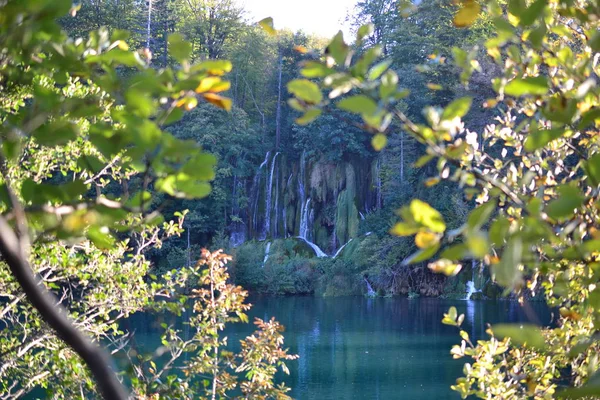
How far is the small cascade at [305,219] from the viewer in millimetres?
27234

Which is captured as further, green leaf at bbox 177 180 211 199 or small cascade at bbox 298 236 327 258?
small cascade at bbox 298 236 327 258

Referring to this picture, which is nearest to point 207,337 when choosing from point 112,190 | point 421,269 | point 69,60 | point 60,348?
point 60,348

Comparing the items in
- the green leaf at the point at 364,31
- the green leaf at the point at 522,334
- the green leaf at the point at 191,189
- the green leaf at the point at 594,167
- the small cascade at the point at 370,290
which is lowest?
the small cascade at the point at 370,290

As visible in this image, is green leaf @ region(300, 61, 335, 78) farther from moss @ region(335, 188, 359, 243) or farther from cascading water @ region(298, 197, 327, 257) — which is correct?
cascading water @ region(298, 197, 327, 257)

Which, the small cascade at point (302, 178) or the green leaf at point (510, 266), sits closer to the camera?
the green leaf at point (510, 266)

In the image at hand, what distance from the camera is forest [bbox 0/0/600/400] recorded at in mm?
843

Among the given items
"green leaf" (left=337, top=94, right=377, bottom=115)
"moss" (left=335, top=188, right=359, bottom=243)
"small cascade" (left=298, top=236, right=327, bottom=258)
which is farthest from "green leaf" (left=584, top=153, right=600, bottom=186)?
"moss" (left=335, top=188, right=359, bottom=243)

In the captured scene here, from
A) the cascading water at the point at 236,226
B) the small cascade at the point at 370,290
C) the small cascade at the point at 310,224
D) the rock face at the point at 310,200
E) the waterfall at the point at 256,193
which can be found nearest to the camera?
the small cascade at the point at 370,290

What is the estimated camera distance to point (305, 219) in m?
27.4

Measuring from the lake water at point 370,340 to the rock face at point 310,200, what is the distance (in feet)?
15.1

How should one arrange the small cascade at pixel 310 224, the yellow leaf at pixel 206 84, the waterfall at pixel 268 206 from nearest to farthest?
the yellow leaf at pixel 206 84 < the small cascade at pixel 310 224 < the waterfall at pixel 268 206

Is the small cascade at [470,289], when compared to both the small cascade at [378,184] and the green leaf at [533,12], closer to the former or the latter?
the small cascade at [378,184]

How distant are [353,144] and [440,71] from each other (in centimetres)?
534

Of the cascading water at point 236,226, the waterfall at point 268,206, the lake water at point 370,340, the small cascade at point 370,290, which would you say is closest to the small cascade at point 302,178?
the waterfall at point 268,206
